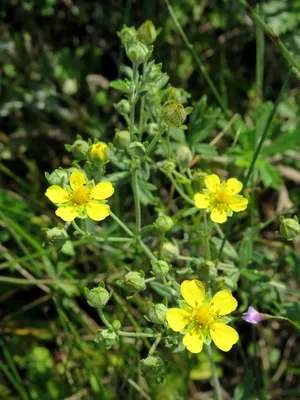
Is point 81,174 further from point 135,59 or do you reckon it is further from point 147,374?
point 147,374

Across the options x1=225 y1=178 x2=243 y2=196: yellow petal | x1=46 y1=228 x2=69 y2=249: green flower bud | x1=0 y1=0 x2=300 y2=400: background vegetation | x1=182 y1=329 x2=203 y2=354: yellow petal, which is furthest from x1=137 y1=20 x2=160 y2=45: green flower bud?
x1=182 y1=329 x2=203 y2=354: yellow petal

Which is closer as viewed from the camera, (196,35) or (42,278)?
(42,278)

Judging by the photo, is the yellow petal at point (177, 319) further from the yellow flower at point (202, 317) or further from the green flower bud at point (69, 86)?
the green flower bud at point (69, 86)

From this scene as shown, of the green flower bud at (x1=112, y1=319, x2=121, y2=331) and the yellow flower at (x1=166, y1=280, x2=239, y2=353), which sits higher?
the green flower bud at (x1=112, y1=319, x2=121, y2=331)

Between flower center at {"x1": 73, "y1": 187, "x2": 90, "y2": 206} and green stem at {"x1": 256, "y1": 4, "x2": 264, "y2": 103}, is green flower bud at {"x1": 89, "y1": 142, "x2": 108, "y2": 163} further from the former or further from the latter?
green stem at {"x1": 256, "y1": 4, "x2": 264, "y2": 103}

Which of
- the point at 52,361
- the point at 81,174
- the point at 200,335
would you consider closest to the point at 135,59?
the point at 81,174

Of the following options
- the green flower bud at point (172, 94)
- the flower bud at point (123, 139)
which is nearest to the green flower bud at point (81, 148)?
the flower bud at point (123, 139)

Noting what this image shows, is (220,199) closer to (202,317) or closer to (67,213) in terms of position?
(202,317)
